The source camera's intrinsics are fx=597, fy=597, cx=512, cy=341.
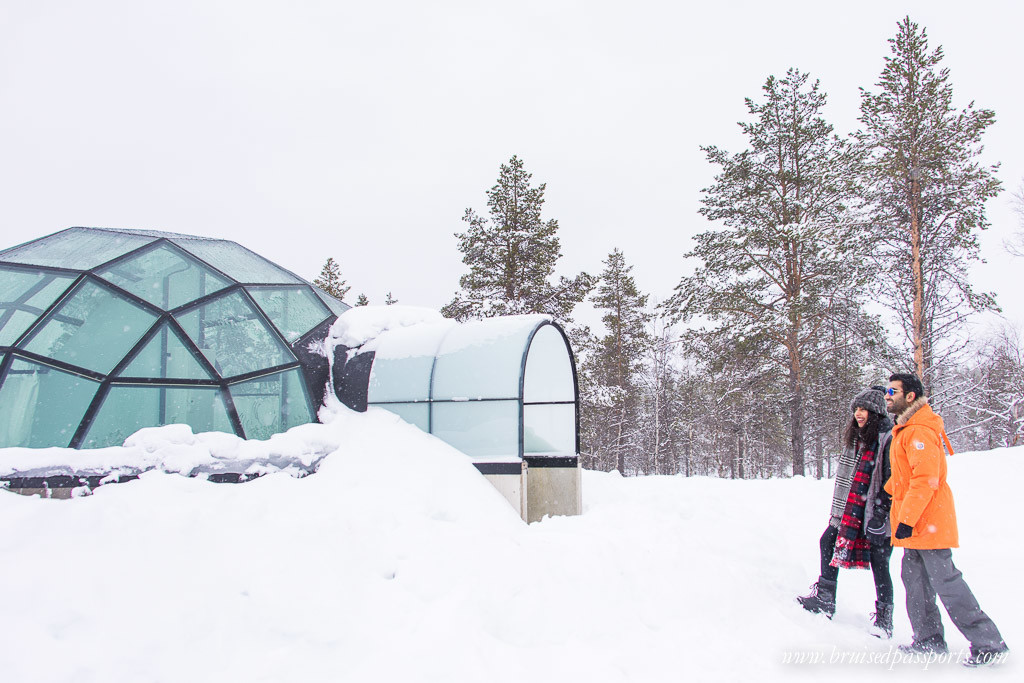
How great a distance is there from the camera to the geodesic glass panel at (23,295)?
5.91 meters

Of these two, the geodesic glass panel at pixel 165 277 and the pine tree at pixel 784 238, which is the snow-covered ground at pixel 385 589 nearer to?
the geodesic glass panel at pixel 165 277

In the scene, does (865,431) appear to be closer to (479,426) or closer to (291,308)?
(479,426)

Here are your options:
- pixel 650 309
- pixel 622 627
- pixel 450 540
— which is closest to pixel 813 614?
pixel 622 627

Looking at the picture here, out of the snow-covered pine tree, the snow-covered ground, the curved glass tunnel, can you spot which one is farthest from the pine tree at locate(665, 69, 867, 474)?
the snow-covered ground

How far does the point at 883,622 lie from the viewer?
4.33 m

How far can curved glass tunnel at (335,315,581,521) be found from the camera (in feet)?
24.8

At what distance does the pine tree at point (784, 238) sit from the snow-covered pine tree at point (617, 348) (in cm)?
896

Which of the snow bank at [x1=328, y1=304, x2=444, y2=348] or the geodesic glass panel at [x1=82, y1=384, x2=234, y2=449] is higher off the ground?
the snow bank at [x1=328, y1=304, x2=444, y2=348]

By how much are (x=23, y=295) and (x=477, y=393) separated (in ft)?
16.5

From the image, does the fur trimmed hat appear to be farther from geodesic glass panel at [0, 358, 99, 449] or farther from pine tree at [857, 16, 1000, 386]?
pine tree at [857, 16, 1000, 386]

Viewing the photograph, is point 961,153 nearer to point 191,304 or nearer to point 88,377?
point 191,304

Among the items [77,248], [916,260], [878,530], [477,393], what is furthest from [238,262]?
[916,260]

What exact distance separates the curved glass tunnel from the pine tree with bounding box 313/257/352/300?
25302 millimetres

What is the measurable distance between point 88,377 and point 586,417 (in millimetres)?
20285
